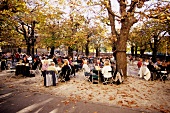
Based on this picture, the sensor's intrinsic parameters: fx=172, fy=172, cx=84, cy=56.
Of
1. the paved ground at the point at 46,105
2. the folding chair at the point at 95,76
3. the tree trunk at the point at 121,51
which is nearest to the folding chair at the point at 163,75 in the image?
the tree trunk at the point at 121,51

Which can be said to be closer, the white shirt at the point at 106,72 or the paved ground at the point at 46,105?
the paved ground at the point at 46,105

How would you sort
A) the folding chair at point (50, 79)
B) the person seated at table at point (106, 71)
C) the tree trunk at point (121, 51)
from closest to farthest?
the folding chair at point (50, 79) < the person seated at table at point (106, 71) < the tree trunk at point (121, 51)

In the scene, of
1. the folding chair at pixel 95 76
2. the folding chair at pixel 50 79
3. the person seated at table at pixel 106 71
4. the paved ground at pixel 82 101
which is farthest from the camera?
the folding chair at pixel 95 76

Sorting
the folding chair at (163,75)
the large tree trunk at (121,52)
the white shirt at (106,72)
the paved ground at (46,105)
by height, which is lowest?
the paved ground at (46,105)

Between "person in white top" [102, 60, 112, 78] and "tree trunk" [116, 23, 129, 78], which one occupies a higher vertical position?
"tree trunk" [116, 23, 129, 78]

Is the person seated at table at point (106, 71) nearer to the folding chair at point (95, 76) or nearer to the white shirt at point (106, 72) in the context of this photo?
the white shirt at point (106, 72)

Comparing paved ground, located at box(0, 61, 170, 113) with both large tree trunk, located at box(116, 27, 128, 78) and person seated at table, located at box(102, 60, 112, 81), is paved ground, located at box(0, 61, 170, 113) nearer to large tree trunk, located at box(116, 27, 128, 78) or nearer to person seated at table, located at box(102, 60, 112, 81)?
person seated at table, located at box(102, 60, 112, 81)

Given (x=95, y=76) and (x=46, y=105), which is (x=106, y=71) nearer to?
(x=95, y=76)

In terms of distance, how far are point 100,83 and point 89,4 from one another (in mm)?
5571

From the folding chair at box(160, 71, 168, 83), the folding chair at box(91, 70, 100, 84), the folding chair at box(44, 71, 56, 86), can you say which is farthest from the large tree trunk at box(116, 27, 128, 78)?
the folding chair at box(44, 71, 56, 86)

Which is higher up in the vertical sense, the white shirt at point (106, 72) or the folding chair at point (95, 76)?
the white shirt at point (106, 72)

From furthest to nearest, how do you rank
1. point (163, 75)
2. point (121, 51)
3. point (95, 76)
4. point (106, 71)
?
1. point (163, 75)
2. point (121, 51)
3. point (95, 76)
4. point (106, 71)

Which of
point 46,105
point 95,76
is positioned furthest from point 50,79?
point 46,105

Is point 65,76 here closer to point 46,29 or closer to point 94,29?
point 46,29
